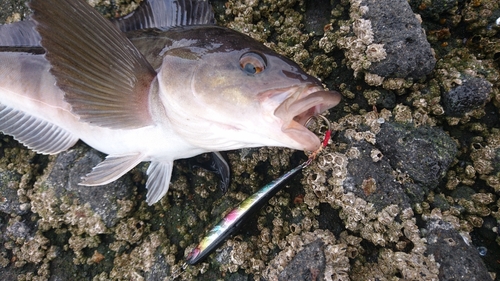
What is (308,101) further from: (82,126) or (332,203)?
(82,126)

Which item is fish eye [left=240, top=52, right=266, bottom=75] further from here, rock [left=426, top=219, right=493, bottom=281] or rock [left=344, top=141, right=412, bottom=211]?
rock [left=426, top=219, right=493, bottom=281]

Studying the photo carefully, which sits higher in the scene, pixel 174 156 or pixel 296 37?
pixel 296 37

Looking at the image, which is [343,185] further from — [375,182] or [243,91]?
[243,91]

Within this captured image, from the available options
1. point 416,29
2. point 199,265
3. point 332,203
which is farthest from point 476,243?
point 199,265

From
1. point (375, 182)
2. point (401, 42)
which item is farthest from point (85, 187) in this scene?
point (401, 42)

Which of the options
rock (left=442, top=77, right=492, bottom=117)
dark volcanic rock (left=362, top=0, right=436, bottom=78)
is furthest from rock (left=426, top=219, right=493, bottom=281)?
dark volcanic rock (left=362, top=0, right=436, bottom=78)

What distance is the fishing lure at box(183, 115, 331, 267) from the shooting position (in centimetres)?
214

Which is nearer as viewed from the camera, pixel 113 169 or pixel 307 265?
pixel 307 265

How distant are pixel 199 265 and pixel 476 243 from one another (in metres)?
1.86

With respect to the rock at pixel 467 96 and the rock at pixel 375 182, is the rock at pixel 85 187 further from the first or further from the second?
the rock at pixel 467 96

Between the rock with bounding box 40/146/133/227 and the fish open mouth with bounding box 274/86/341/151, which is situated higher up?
the fish open mouth with bounding box 274/86/341/151

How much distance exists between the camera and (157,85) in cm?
182

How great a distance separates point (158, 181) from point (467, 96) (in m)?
2.19

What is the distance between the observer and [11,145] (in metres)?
2.73
